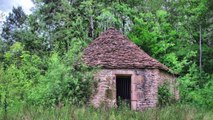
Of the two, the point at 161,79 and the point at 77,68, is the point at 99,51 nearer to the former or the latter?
the point at 77,68

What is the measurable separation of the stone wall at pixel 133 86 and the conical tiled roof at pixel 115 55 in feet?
0.92

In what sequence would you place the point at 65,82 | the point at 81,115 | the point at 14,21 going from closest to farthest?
the point at 81,115 → the point at 65,82 → the point at 14,21

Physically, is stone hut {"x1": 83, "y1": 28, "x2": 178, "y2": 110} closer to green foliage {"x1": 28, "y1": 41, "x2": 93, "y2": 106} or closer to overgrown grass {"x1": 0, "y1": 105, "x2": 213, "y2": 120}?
green foliage {"x1": 28, "y1": 41, "x2": 93, "y2": 106}

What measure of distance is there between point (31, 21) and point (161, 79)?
14594 millimetres

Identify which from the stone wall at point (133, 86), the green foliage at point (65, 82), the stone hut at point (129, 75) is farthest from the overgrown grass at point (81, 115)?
the stone wall at point (133, 86)

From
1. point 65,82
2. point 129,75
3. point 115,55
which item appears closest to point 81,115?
point 65,82

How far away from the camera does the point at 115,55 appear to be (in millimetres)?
16328

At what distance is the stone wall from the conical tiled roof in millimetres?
282

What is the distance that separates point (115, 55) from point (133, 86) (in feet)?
5.93

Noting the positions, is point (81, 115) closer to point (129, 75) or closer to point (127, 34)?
point (129, 75)

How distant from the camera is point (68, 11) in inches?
1030

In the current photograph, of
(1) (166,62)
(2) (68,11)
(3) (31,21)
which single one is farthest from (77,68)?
(3) (31,21)

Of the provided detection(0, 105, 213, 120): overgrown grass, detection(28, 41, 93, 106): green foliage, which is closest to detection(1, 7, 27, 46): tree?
detection(28, 41, 93, 106): green foliage

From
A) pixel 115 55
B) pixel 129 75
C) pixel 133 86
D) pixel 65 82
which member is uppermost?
pixel 115 55
